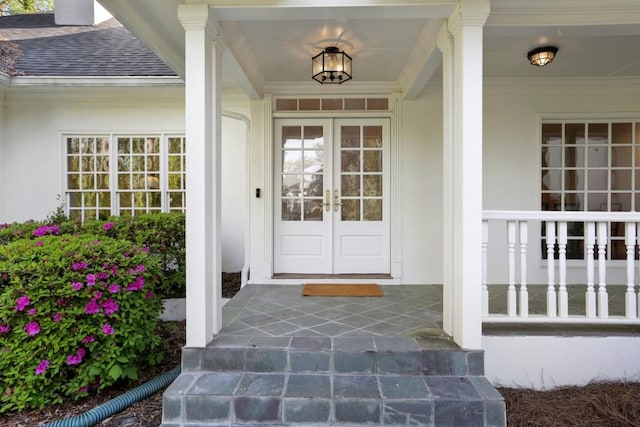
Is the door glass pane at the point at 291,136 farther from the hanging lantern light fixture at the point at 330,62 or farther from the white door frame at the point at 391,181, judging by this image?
the hanging lantern light fixture at the point at 330,62

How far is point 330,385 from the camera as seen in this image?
2250mm

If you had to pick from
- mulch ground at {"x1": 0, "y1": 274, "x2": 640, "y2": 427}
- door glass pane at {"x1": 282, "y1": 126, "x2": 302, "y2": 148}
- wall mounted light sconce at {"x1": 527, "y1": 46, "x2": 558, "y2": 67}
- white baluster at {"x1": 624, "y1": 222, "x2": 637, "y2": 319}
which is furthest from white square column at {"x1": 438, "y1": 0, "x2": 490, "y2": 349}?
door glass pane at {"x1": 282, "y1": 126, "x2": 302, "y2": 148}

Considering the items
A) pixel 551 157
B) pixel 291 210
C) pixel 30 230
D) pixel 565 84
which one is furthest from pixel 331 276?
pixel 565 84

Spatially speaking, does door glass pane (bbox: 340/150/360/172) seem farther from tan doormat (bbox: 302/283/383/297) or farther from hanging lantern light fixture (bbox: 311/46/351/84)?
tan doormat (bbox: 302/283/383/297)

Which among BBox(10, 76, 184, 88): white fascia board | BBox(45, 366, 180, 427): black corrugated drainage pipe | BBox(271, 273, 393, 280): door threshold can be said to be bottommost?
BBox(45, 366, 180, 427): black corrugated drainage pipe

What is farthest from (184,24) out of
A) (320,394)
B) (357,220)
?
(357,220)

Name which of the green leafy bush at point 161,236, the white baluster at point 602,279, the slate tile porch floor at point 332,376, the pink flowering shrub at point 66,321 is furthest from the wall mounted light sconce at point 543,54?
the green leafy bush at point 161,236

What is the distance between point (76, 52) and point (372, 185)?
16.7 ft

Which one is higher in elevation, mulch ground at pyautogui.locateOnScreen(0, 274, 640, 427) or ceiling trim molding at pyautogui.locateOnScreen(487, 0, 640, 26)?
ceiling trim molding at pyautogui.locateOnScreen(487, 0, 640, 26)

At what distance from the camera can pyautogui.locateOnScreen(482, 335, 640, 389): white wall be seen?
2.65 m

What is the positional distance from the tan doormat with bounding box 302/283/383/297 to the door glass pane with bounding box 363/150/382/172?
1.49 metres

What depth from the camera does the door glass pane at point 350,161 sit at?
462 cm

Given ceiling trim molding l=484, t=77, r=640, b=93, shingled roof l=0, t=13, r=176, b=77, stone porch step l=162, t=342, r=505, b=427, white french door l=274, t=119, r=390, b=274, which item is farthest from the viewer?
shingled roof l=0, t=13, r=176, b=77

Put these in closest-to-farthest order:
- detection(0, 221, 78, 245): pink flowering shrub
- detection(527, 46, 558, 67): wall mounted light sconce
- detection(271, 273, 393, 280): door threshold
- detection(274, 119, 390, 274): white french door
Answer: detection(527, 46, 558, 67): wall mounted light sconce < detection(0, 221, 78, 245): pink flowering shrub < detection(271, 273, 393, 280): door threshold < detection(274, 119, 390, 274): white french door
